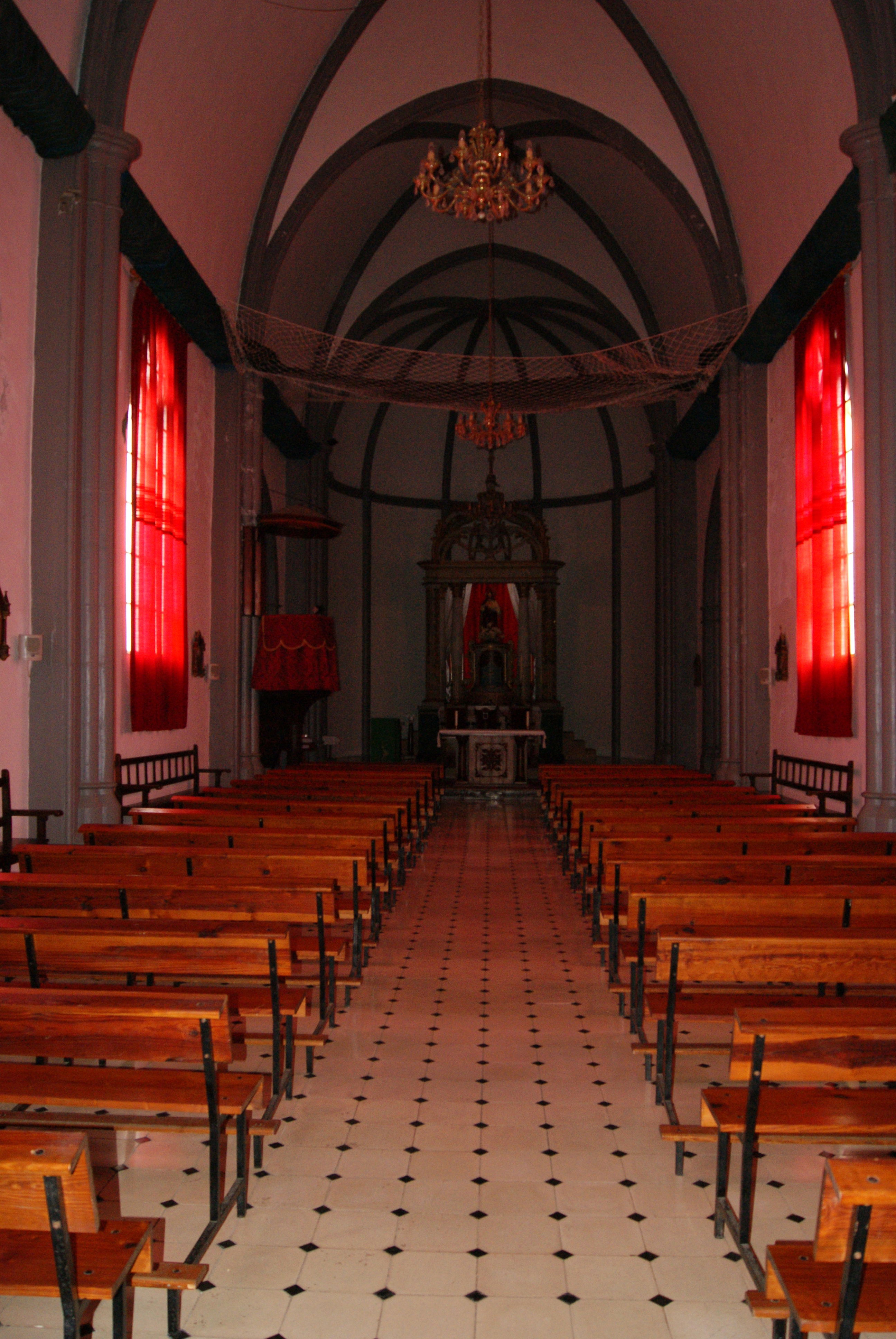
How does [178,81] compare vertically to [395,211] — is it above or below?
below

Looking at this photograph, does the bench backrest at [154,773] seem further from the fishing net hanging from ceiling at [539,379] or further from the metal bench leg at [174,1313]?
the metal bench leg at [174,1313]

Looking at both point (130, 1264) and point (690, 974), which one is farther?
point (690, 974)

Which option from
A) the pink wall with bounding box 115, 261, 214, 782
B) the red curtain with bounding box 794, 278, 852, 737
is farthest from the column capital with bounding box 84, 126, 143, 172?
the red curtain with bounding box 794, 278, 852, 737

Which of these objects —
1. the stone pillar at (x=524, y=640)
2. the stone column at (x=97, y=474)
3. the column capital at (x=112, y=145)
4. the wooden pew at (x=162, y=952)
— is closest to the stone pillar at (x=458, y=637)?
the stone pillar at (x=524, y=640)

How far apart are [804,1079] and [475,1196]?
134 cm

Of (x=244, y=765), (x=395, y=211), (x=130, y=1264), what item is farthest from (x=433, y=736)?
(x=130, y=1264)

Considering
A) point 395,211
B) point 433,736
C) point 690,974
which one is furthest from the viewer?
point 433,736

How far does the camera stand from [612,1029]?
225 inches

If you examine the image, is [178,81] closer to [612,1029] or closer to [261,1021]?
[261,1021]

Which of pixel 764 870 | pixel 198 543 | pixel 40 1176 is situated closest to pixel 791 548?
pixel 764 870

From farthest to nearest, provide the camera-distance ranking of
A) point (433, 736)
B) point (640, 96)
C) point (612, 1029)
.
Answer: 1. point (433, 736)
2. point (640, 96)
3. point (612, 1029)

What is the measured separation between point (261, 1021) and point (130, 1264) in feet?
11.7

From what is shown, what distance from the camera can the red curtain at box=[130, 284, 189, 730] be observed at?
34.6 ft

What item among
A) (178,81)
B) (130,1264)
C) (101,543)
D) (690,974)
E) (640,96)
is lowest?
(130,1264)
